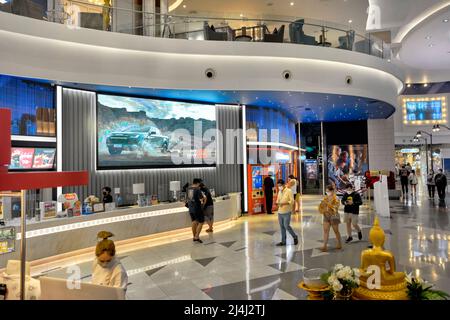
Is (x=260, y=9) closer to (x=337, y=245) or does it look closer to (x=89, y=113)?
(x=89, y=113)

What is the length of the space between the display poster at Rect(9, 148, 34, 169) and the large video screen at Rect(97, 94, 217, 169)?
1628mm

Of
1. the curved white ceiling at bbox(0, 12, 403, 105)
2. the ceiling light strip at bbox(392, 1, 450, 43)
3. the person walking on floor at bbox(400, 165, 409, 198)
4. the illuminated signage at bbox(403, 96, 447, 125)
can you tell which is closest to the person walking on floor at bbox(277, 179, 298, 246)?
the curved white ceiling at bbox(0, 12, 403, 105)

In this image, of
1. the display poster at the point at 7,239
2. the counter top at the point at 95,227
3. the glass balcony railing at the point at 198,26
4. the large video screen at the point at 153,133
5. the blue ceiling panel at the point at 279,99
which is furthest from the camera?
the blue ceiling panel at the point at 279,99

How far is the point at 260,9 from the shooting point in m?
14.0

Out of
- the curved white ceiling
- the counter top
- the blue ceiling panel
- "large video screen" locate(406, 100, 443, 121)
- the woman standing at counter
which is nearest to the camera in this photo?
the woman standing at counter

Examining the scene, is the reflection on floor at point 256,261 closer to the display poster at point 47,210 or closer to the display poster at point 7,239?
the display poster at point 7,239

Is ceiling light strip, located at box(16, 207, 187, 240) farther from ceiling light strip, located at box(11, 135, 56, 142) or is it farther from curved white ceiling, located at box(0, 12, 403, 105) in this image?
curved white ceiling, located at box(0, 12, 403, 105)

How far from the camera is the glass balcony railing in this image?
743 centimetres

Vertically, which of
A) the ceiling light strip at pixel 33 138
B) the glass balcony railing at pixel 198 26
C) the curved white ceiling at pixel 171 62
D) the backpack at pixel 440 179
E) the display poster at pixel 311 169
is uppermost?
the glass balcony railing at pixel 198 26

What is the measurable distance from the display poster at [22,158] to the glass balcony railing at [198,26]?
9.42ft

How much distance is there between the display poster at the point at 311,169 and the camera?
741 inches

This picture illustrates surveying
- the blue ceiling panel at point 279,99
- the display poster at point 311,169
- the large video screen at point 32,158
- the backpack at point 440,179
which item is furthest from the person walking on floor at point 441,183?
the large video screen at point 32,158

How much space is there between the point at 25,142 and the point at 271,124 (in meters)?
8.08
